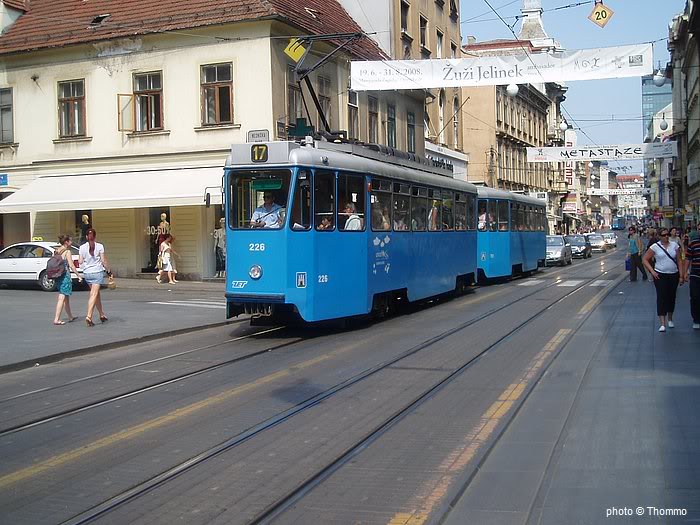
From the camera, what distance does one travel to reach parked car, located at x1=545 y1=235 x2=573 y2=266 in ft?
137

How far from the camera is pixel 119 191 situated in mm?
27531

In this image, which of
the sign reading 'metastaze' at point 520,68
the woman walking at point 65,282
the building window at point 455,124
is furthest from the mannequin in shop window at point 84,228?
the building window at point 455,124

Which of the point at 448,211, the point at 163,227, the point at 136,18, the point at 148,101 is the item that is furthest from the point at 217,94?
the point at 448,211

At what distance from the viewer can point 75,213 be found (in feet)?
101

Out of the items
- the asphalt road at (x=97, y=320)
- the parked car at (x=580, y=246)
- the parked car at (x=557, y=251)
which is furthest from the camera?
the parked car at (x=580, y=246)

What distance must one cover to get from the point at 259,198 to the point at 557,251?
100ft

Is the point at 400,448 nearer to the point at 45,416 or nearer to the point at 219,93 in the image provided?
the point at 45,416

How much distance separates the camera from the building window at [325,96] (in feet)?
99.5

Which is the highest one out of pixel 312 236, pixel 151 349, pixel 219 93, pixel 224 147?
pixel 219 93

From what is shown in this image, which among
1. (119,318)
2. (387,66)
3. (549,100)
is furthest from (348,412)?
(549,100)

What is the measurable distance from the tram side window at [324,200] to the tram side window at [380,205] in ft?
4.72

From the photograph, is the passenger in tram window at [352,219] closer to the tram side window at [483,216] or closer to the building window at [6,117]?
the tram side window at [483,216]

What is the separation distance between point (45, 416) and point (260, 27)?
20678 mm

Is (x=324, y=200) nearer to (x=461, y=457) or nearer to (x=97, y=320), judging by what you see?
(x=97, y=320)
